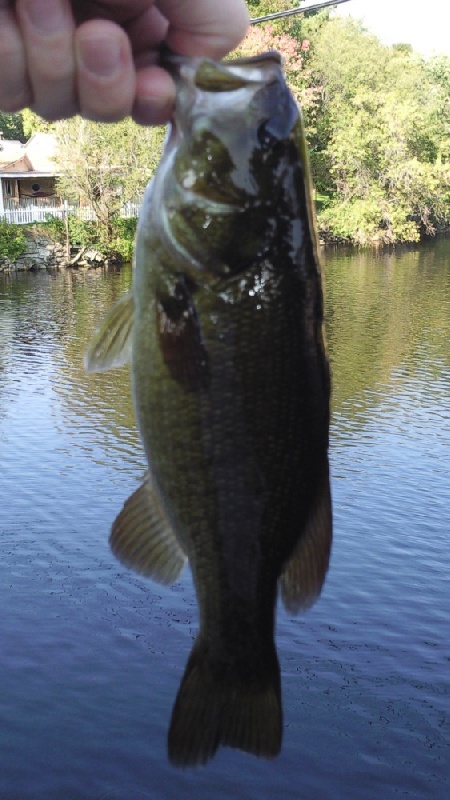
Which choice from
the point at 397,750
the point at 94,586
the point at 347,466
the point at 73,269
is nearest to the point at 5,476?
the point at 94,586

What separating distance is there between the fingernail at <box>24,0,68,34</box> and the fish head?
32 centimetres

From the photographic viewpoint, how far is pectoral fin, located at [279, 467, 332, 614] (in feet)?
7.29

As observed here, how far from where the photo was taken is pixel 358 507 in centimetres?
1633

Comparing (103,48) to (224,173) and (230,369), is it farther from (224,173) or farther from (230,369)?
(230,369)

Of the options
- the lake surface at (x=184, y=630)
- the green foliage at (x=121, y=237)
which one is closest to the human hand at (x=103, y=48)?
the lake surface at (x=184, y=630)

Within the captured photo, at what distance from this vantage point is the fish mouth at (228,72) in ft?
6.51

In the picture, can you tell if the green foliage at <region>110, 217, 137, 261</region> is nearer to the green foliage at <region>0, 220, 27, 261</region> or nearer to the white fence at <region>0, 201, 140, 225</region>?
the white fence at <region>0, 201, 140, 225</region>

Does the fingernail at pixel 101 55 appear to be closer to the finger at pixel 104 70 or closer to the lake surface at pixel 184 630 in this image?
the finger at pixel 104 70

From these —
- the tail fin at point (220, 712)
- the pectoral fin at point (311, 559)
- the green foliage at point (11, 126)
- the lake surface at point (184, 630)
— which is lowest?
the lake surface at point (184, 630)

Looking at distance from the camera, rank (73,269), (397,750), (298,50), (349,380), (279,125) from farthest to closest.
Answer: (298,50), (73,269), (349,380), (397,750), (279,125)

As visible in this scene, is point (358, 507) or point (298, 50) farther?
point (298, 50)

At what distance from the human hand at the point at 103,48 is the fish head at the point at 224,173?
53 mm

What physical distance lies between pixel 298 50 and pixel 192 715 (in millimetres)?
53354

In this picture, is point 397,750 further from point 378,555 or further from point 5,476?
point 5,476
